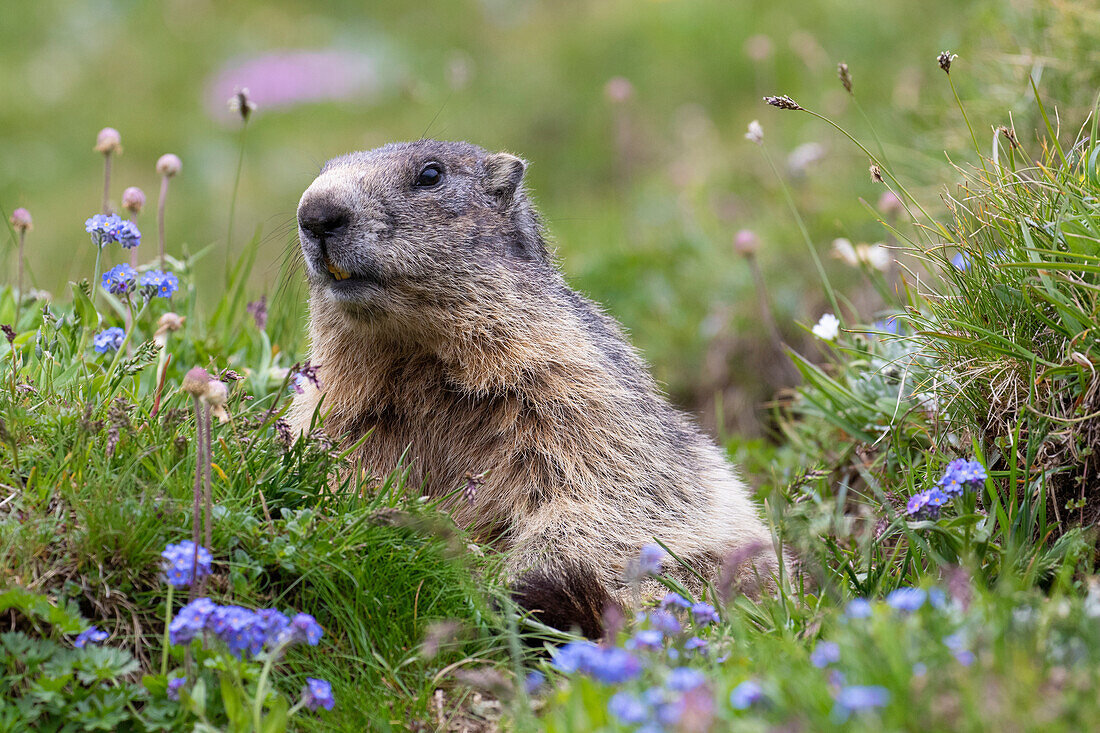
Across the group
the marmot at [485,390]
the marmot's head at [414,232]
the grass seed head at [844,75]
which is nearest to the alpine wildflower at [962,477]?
the marmot at [485,390]

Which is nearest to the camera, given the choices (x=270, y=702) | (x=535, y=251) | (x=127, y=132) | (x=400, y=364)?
(x=270, y=702)

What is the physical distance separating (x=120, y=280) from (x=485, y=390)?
1377 mm

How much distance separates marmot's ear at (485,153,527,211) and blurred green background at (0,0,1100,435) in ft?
2.73

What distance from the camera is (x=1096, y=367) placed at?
3336 millimetres

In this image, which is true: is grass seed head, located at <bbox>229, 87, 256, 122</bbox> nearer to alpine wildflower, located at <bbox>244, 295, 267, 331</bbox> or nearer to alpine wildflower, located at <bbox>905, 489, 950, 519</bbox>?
alpine wildflower, located at <bbox>244, 295, 267, 331</bbox>

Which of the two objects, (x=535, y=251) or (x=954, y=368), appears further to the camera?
(x=535, y=251)

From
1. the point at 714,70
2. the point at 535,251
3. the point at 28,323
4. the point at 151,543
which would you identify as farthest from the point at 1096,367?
the point at 714,70

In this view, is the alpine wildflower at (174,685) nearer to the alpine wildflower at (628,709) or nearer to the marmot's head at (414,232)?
the alpine wildflower at (628,709)

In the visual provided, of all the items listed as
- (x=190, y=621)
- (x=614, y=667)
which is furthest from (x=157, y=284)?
(x=614, y=667)

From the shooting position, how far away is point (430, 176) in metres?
4.63

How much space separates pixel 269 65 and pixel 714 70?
6282 mm

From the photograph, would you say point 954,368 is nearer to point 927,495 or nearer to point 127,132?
point 927,495

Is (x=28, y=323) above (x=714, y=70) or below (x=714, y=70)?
below

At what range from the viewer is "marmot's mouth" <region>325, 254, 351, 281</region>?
4152mm
